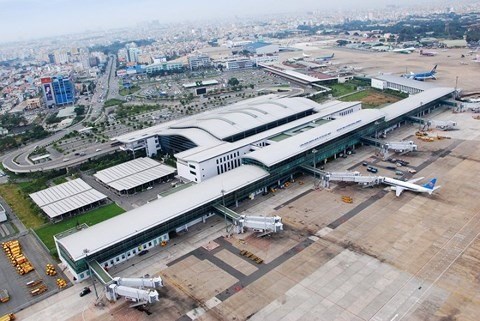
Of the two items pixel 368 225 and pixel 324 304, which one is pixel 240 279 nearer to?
pixel 324 304

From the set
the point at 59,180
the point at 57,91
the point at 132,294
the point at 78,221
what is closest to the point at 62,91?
the point at 57,91

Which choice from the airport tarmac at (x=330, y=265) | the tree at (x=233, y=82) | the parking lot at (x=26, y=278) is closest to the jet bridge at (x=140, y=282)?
the airport tarmac at (x=330, y=265)

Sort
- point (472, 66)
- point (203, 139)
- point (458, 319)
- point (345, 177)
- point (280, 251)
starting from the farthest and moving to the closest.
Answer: point (472, 66)
point (203, 139)
point (345, 177)
point (280, 251)
point (458, 319)

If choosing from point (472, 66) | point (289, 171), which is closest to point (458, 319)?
point (289, 171)

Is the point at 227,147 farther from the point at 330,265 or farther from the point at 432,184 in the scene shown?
the point at 432,184

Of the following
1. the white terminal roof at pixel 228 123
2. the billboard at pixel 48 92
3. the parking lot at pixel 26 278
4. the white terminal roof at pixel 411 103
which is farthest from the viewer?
the billboard at pixel 48 92

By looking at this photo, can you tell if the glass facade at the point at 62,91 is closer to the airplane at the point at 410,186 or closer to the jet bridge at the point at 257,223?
the jet bridge at the point at 257,223
